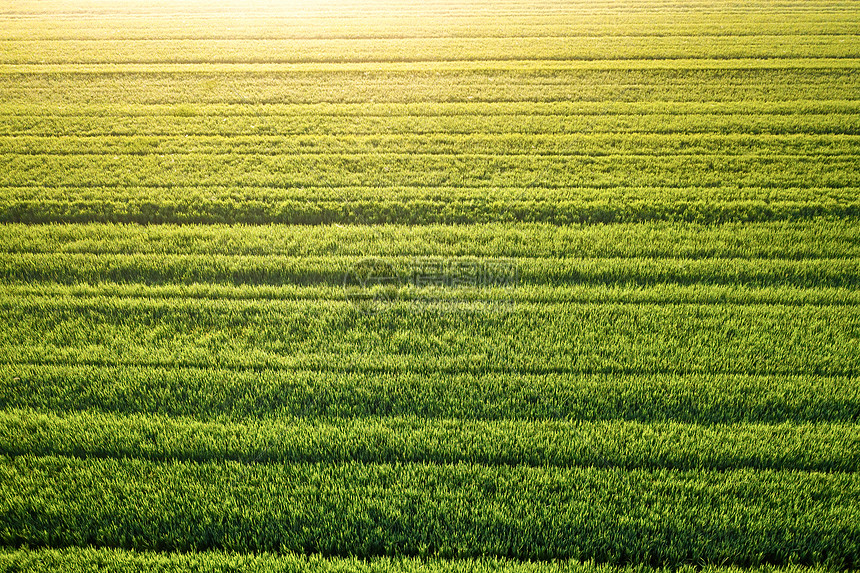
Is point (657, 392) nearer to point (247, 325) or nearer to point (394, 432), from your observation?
point (394, 432)

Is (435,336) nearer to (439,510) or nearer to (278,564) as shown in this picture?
(439,510)

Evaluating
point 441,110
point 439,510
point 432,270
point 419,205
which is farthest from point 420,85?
point 439,510

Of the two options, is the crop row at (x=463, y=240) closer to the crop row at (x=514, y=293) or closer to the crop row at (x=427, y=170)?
the crop row at (x=514, y=293)

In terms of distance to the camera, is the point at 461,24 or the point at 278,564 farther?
the point at 461,24

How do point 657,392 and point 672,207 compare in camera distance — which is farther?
point 672,207

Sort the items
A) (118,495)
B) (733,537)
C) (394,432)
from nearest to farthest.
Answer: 1. (733,537)
2. (118,495)
3. (394,432)

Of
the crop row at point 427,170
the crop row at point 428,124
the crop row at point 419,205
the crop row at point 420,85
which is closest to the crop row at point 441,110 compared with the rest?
the crop row at point 428,124

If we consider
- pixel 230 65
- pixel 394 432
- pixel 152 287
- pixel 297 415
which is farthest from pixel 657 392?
pixel 230 65
